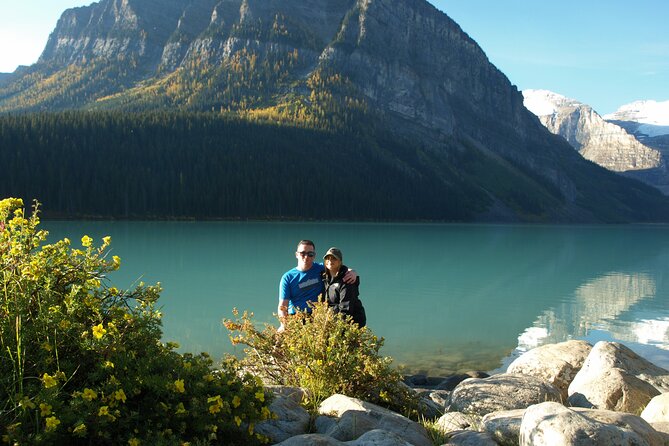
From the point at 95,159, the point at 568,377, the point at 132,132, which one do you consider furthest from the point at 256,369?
the point at 132,132

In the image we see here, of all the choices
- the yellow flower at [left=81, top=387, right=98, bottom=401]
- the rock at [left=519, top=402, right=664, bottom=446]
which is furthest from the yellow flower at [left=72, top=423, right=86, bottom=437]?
the rock at [left=519, top=402, right=664, bottom=446]

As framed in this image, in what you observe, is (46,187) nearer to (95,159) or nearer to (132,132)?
(95,159)

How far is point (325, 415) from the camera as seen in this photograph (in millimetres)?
6652

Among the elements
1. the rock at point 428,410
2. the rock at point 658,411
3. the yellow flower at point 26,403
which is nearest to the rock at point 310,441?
the yellow flower at point 26,403

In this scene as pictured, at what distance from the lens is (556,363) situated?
39.5 ft

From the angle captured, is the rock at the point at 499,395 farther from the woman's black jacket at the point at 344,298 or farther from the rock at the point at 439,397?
the woman's black jacket at the point at 344,298

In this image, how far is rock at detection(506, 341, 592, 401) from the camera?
11.7m

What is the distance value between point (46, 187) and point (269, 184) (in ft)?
167

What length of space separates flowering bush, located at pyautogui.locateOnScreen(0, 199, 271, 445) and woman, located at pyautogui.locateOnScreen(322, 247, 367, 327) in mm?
3757

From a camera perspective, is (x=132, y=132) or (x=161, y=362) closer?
(x=161, y=362)

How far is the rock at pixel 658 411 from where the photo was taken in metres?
8.05

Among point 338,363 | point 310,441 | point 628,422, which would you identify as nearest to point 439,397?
point 338,363

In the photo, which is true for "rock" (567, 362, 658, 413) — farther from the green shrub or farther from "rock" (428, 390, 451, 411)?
the green shrub

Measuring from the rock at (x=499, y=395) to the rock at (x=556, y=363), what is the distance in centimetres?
243
